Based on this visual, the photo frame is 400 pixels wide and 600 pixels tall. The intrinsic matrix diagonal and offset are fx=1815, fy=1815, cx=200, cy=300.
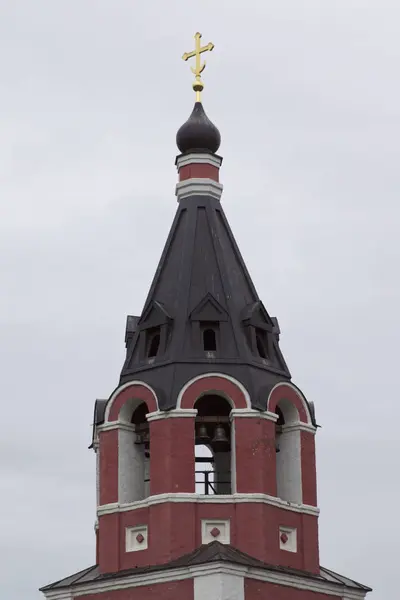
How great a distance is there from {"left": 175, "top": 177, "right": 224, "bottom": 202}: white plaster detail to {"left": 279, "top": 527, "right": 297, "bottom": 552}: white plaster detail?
26.8 feet

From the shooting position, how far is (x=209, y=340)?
39312 mm

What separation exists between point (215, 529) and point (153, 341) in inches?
190

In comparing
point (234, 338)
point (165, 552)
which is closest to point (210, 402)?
point (234, 338)

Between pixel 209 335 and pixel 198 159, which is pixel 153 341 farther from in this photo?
pixel 198 159

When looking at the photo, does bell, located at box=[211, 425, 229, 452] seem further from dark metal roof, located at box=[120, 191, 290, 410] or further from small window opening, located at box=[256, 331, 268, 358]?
small window opening, located at box=[256, 331, 268, 358]

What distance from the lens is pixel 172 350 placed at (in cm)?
3881

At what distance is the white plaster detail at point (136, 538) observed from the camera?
37.4 meters

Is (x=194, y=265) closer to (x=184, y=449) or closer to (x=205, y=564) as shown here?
(x=184, y=449)

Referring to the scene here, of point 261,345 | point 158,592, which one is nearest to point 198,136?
point 261,345

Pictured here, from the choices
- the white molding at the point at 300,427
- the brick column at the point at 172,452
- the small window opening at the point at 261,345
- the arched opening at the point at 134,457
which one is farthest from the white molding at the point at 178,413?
the small window opening at the point at 261,345

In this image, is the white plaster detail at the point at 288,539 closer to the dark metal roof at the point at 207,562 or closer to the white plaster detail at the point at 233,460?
the dark metal roof at the point at 207,562

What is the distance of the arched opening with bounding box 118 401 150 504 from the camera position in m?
38.4

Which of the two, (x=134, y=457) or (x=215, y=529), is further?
(x=134, y=457)

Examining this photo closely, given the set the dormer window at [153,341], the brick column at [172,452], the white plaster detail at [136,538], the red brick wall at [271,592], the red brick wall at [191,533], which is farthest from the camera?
the dormer window at [153,341]
